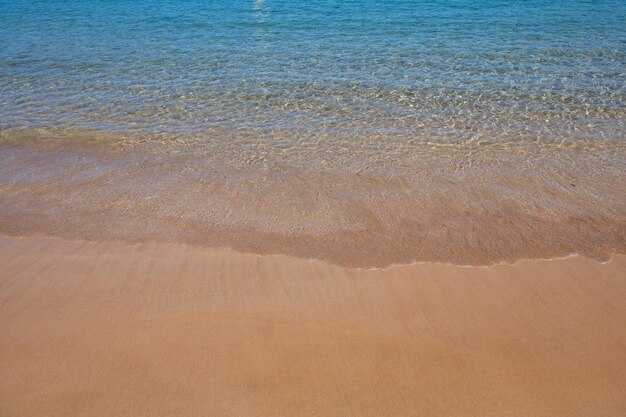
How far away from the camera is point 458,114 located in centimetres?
685

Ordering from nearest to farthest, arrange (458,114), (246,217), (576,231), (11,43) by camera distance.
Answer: (576,231)
(246,217)
(458,114)
(11,43)

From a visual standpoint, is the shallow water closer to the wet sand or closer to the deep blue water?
the deep blue water

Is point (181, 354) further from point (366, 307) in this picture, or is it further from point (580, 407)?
point (580, 407)

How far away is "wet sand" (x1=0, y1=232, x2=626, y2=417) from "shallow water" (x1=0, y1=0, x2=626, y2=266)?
33 centimetres

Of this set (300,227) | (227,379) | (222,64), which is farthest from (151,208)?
(222,64)

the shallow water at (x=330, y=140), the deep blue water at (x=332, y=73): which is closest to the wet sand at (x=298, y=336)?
the shallow water at (x=330, y=140)

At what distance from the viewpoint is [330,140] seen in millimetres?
6172

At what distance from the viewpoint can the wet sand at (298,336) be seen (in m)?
2.67

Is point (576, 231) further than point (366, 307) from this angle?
Yes

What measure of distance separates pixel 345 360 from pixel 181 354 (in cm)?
101

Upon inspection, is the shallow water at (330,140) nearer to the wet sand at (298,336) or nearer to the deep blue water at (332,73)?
the deep blue water at (332,73)

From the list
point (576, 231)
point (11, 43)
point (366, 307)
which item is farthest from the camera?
point (11, 43)

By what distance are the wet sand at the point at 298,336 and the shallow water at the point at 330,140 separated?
1.09ft

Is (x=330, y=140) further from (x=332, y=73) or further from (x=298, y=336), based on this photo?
(x=298, y=336)
